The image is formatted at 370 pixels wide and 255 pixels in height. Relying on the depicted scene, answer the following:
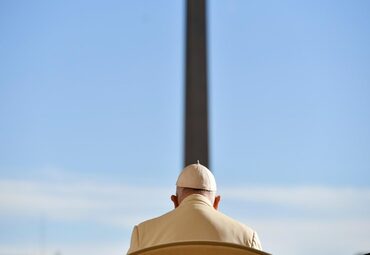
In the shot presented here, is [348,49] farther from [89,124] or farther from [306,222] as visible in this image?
[89,124]

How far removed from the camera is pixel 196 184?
2609mm

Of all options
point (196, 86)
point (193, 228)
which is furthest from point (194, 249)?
point (196, 86)

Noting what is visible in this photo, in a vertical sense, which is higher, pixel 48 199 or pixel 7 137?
pixel 7 137

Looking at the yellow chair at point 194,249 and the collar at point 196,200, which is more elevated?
the collar at point 196,200

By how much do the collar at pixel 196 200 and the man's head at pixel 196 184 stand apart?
→ 35 mm

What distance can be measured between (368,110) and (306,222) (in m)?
0.59

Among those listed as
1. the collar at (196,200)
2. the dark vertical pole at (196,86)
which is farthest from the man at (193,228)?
the dark vertical pole at (196,86)

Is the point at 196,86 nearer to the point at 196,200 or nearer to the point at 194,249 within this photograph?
the point at 196,200

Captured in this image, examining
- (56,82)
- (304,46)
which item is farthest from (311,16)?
(56,82)

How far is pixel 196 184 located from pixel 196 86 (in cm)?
75

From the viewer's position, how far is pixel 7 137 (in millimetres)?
3662

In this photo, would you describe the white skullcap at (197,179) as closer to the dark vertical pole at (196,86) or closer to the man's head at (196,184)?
the man's head at (196,184)

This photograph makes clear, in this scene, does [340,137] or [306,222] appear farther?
[340,137]

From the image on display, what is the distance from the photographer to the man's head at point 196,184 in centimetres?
261
